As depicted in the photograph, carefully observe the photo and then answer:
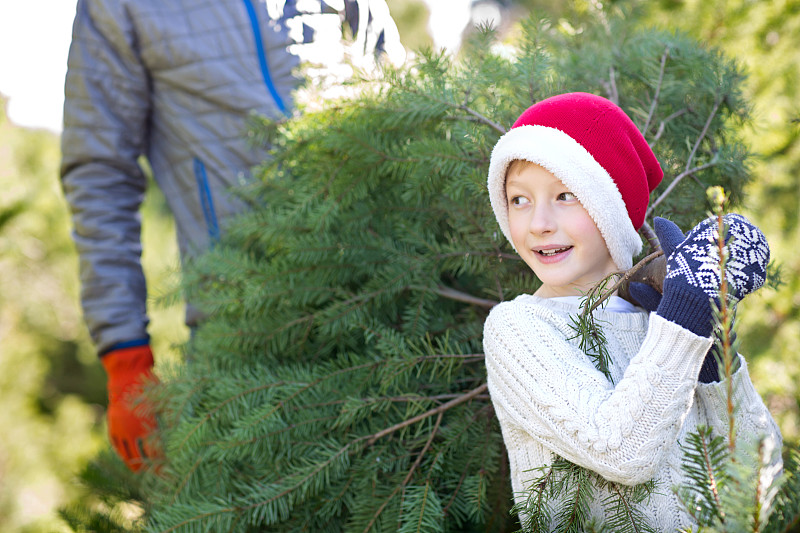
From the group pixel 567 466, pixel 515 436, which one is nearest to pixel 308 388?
pixel 515 436

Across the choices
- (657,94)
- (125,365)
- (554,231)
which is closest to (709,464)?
(554,231)

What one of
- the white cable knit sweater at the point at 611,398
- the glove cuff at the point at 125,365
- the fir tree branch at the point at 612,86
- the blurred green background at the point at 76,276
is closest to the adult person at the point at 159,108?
the glove cuff at the point at 125,365

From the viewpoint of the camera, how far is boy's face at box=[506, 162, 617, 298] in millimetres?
1055

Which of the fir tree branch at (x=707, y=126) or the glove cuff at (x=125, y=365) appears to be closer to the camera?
the fir tree branch at (x=707, y=126)

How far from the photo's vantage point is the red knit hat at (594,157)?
1030mm

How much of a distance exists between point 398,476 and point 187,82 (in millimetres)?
1342

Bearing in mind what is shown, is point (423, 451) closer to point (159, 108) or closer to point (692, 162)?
point (692, 162)

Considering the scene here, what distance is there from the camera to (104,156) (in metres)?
2.02

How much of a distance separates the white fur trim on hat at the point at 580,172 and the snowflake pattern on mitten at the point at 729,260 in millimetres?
171

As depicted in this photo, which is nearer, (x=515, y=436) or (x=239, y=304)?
(x=515, y=436)

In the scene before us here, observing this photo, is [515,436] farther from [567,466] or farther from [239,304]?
[239,304]

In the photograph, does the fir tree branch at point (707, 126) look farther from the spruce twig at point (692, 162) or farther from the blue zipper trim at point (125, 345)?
the blue zipper trim at point (125, 345)

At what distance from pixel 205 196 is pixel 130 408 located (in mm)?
630

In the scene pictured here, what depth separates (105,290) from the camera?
2.02 metres
